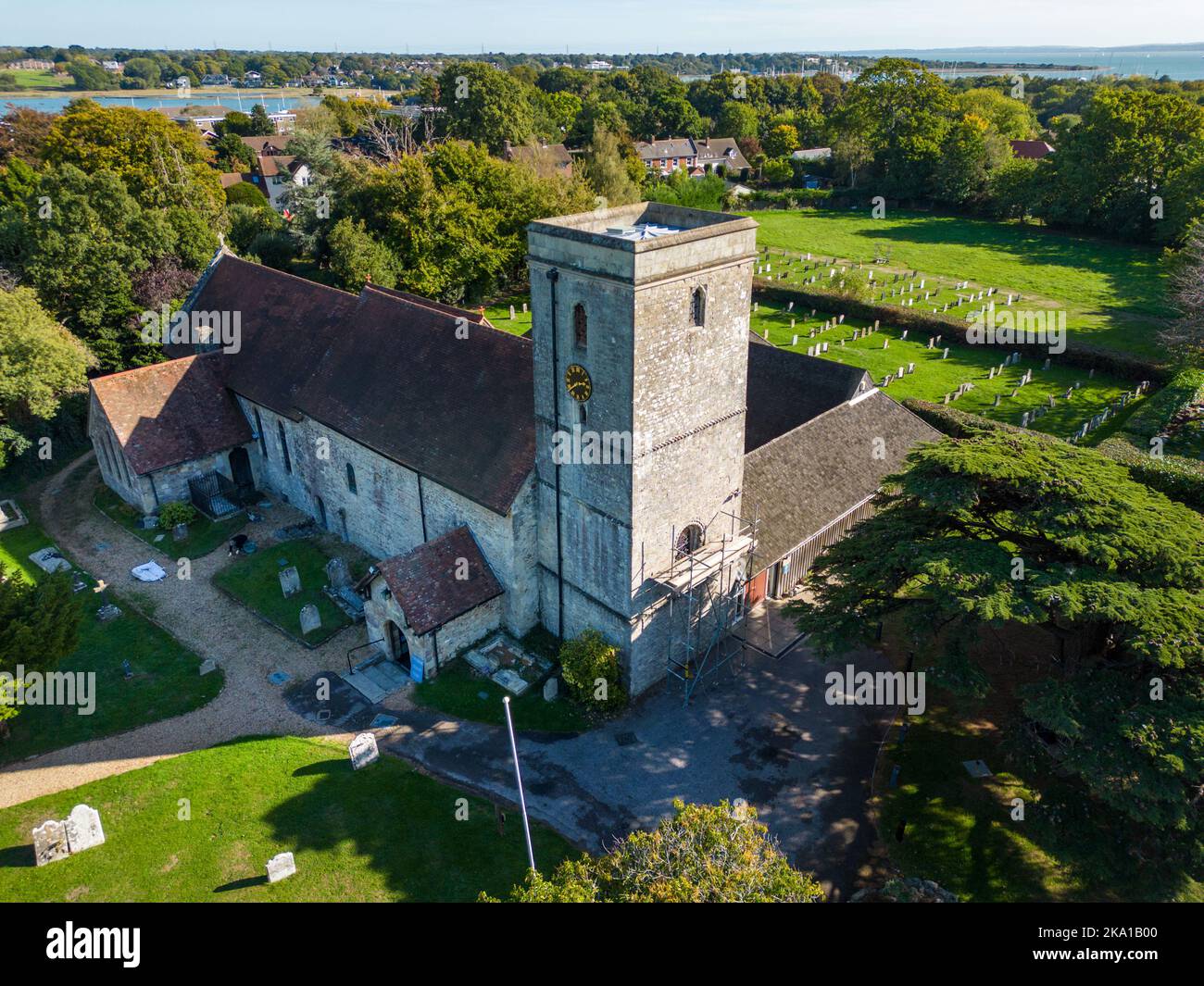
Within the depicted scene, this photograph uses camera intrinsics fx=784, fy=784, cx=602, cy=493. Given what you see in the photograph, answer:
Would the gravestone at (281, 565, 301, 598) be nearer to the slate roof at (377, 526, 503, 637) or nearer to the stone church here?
the stone church

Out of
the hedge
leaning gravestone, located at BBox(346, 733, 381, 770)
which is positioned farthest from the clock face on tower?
the hedge

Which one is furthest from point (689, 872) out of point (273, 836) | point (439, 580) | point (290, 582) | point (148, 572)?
point (148, 572)

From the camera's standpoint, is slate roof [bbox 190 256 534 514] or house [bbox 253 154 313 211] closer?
slate roof [bbox 190 256 534 514]

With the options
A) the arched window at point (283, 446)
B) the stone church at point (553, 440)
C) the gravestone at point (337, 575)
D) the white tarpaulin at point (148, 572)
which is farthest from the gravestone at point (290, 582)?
the arched window at point (283, 446)

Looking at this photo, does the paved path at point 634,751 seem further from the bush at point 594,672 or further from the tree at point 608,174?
the tree at point 608,174

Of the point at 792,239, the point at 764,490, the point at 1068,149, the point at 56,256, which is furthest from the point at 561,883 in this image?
the point at 1068,149

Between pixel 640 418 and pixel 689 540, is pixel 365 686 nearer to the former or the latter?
pixel 689 540
